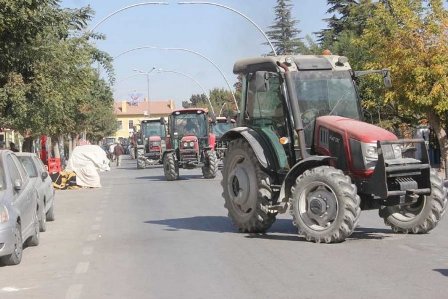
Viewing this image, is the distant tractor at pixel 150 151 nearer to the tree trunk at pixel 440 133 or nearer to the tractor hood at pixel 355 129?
the tree trunk at pixel 440 133

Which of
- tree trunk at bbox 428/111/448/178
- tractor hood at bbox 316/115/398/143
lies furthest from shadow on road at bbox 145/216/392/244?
tree trunk at bbox 428/111/448/178

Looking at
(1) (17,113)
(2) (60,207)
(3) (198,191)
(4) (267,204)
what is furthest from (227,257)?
(3) (198,191)

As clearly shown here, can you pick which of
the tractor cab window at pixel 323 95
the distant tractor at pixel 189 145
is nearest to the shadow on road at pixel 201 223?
the tractor cab window at pixel 323 95

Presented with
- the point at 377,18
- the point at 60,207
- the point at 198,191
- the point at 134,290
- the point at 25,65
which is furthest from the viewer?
the point at 377,18

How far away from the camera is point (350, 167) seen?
10.6 m

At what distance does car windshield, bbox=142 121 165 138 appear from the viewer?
163 feet

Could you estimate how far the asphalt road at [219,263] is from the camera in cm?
768

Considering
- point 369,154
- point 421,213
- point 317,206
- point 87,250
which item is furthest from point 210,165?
point 369,154

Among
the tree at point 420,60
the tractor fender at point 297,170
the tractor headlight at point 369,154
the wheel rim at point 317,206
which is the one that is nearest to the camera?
the tractor headlight at point 369,154

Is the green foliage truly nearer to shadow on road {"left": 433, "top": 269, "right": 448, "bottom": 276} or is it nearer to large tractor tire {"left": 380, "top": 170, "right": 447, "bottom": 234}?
large tractor tire {"left": 380, "top": 170, "right": 447, "bottom": 234}

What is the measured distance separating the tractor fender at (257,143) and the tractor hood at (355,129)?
110cm

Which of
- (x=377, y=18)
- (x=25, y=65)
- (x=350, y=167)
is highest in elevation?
(x=377, y=18)

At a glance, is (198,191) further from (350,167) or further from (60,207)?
(350,167)

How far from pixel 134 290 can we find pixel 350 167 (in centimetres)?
416
